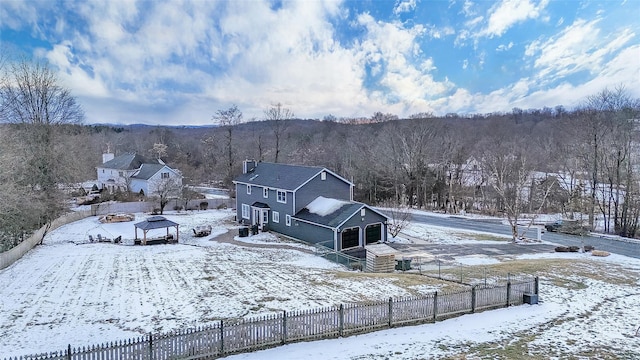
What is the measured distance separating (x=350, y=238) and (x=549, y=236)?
19.9 metres

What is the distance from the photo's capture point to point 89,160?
231 feet

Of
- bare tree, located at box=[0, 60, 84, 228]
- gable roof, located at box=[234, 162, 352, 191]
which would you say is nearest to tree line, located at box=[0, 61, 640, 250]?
bare tree, located at box=[0, 60, 84, 228]

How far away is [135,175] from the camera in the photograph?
177 feet

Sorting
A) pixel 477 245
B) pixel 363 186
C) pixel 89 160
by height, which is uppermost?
pixel 89 160

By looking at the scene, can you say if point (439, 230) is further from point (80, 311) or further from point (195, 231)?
point (80, 311)

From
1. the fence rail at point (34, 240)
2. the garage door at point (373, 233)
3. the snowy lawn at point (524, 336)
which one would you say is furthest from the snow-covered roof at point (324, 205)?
the fence rail at point (34, 240)

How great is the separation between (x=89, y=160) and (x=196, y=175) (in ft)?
65.3

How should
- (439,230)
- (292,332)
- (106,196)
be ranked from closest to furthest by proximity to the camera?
(292,332) < (439,230) < (106,196)

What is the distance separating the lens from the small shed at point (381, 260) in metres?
22.1

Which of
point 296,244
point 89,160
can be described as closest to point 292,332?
point 296,244

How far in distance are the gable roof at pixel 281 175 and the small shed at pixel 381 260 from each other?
10.6 metres

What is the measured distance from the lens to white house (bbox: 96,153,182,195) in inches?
1986

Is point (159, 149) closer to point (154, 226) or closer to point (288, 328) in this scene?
point (154, 226)

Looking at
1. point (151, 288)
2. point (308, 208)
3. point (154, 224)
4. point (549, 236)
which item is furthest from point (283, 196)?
point (549, 236)
